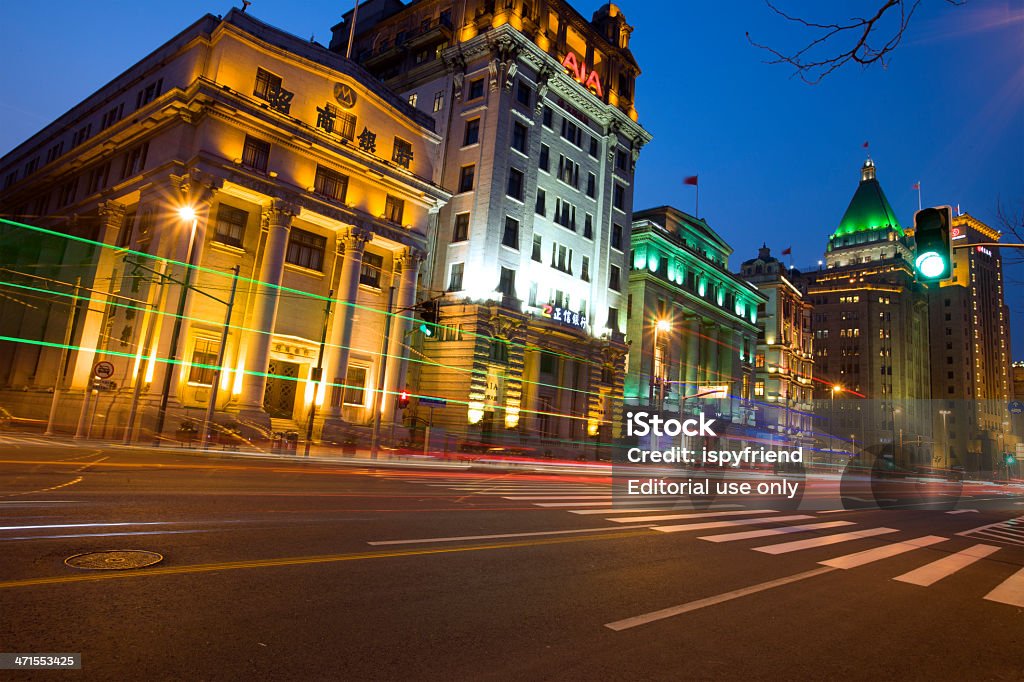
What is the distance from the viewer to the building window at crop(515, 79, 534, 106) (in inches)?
1702

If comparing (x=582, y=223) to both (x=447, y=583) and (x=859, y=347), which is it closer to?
(x=447, y=583)

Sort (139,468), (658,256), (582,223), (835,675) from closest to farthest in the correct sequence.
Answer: (835,675)
(139,468)
(582,223)
(658,256)

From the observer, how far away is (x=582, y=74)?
48094mm

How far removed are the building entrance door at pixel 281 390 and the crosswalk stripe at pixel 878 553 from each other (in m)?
30.3

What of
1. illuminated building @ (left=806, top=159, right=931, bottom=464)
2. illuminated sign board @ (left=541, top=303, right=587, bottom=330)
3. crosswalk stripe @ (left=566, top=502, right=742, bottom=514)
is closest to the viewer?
crosswalk stripe @ (left=566, top=502, right=742, bottom=514)

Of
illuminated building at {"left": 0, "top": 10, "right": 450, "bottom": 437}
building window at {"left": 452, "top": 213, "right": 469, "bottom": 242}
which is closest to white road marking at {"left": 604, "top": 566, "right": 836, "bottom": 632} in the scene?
illuminated building at {"left": 0, "top": 10, "right": 450, "bottom": 437}

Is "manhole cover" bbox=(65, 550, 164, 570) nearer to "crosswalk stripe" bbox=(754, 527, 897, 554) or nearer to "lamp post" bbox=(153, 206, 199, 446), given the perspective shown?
"crosswalk stripe" bbox=(754, 527, 897, 554)

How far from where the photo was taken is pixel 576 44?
48.9 m

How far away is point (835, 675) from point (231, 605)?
477 centimetres

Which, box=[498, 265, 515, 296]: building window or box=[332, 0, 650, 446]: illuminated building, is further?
box=[498, 265, 515, 296]: building window

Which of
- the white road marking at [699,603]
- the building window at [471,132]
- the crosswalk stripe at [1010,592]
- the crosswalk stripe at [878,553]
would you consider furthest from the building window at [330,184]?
the crosswalk stripe at [1010,592]

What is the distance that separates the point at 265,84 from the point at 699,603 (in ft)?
117

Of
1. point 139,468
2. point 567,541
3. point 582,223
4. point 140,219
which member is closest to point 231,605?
point 567,541

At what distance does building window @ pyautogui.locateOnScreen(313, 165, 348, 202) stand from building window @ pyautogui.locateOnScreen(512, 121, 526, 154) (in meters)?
13.6
